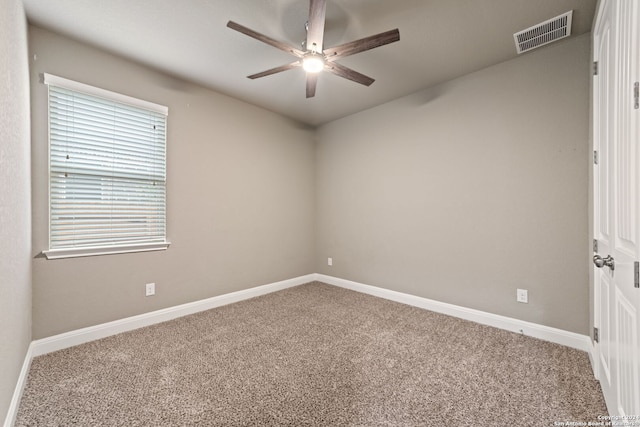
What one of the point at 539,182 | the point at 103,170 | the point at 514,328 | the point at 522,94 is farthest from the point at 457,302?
the point at 103,170

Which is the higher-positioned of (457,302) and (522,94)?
(522,94)

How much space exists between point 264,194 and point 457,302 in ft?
8.86

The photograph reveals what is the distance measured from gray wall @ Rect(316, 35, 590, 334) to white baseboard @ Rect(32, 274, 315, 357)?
150 centimetres

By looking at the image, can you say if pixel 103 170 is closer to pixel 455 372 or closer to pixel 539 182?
pixel 455 372

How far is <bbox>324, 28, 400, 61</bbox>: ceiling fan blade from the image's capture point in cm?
174

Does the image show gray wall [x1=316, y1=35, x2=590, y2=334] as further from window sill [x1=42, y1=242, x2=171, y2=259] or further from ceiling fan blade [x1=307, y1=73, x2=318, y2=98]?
window sill [x1=42, y1=242, x2=171, y2=259]

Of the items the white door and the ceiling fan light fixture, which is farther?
the ceiling fan light fixture

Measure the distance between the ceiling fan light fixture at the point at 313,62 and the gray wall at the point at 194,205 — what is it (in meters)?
1.63

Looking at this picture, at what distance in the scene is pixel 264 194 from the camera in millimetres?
3822

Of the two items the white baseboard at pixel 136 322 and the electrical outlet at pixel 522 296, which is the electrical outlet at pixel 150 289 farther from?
the electrical outlet at pixel 522 296

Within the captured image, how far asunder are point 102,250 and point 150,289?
580 mm

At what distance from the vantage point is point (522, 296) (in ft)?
8.30

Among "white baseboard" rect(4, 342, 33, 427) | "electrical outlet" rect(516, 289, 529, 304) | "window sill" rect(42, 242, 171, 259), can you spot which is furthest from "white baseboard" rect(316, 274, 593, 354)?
"white baseboard" rect(4, 342, 33, 427)

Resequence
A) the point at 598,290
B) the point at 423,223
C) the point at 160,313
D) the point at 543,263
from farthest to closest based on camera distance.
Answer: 1. the point at 423,223
2. the point at 160,313
3. the point at 543,263
4. the point at 598,290
